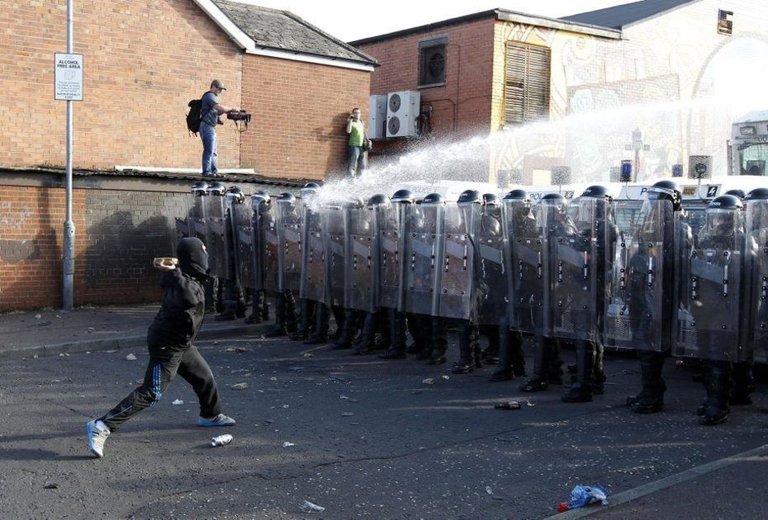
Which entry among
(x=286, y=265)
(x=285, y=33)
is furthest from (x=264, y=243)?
(x=285, y=33)

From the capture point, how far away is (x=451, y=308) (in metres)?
11.1

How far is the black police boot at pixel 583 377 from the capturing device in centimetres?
929

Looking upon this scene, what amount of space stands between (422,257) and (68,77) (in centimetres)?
687

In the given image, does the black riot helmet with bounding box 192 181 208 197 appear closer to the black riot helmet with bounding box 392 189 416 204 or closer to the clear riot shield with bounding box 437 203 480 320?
the black riot helmet with bounding box 392 189 416 204

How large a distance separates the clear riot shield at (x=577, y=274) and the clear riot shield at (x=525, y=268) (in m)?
0.16

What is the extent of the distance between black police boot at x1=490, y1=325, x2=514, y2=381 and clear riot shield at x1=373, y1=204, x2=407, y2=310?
5.71 ft

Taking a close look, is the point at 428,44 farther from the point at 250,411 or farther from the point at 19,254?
the point at 250,411

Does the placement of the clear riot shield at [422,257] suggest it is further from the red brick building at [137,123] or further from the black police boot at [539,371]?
the red brick building at [137,123]

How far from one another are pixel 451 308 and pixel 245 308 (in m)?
5.13

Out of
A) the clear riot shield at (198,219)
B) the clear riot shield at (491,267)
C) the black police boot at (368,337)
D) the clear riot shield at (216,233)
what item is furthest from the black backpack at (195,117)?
the clear riot shield at (491,267)

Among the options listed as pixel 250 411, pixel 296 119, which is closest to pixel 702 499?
pixel 250 411

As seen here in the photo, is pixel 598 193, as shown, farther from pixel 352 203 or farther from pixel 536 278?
pixel 352 203

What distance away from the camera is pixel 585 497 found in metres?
5.85

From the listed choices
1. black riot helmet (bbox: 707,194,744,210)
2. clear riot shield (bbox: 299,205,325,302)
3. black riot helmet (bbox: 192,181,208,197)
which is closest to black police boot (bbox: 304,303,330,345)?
clear riot shield (bbox: 299,205,325,302)
